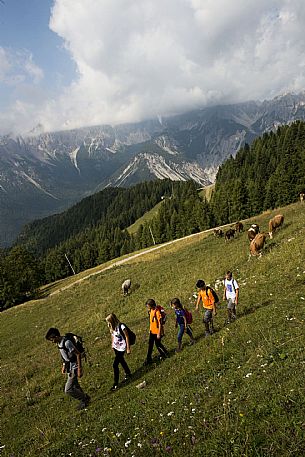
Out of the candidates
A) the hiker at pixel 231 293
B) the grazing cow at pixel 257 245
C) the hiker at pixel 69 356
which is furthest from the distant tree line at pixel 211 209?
the hiker at pixel 69 356

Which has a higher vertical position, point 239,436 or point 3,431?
point 239,436

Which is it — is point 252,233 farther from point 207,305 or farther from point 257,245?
point 207,305

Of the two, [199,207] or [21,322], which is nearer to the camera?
[21,322]

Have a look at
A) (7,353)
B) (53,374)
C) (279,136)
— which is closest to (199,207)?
(279,136)

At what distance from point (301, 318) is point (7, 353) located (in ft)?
91.2

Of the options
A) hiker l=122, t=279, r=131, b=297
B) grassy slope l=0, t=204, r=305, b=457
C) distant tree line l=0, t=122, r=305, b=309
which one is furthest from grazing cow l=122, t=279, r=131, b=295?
distant tree line l=0, t=122, r=305, b=309

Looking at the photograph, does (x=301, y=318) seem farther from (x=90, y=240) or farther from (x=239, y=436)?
(x=90, y=240)

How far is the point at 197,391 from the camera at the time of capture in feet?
31.4

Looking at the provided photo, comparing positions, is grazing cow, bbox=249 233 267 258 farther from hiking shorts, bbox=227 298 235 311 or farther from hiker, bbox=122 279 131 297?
hiker, bbox=122 279 131 297

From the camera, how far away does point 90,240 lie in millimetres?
170875

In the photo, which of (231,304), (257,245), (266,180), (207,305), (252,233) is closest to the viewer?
(207,305)

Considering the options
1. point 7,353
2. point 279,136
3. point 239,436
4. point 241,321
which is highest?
point 279,136

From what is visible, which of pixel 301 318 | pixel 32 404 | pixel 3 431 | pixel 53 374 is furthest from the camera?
pixel 53 374

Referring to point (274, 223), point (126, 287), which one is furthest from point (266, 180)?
point (126, 287)
